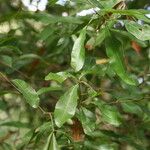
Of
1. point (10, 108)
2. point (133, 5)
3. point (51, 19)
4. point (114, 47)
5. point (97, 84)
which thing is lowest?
point (10, 108)

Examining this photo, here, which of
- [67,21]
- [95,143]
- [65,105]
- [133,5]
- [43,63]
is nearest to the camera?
[65,105]

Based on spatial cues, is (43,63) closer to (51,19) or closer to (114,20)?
(51,19)

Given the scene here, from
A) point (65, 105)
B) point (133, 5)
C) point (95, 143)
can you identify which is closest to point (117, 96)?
point (95, 143)

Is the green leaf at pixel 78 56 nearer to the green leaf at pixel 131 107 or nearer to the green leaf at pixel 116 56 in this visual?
the green leaf at pixel 116 56

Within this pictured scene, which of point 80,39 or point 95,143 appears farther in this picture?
point 95,143

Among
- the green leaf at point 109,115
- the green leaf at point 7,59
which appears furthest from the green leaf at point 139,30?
the green leaf at point 7,59

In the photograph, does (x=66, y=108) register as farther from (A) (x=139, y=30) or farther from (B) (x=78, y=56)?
(A) (x=139, y=30)

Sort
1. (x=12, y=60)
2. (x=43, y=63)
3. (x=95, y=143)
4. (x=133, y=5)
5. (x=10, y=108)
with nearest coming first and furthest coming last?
(x=95, y=143)
(x=12, y=60)
(x=43, y=63)
(x=133, y=5)
(x=10, y=108)

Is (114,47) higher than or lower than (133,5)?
higher
